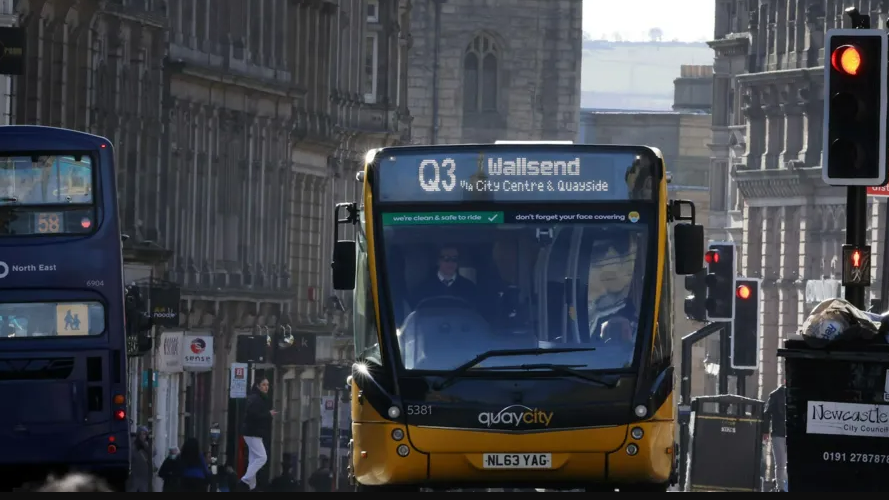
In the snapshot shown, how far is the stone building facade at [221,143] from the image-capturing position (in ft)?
173

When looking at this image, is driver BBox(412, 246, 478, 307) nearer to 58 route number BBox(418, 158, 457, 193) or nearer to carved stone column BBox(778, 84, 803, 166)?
58 route number BBox(418, 158, 457, 193)

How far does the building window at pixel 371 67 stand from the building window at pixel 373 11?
0.45 metres

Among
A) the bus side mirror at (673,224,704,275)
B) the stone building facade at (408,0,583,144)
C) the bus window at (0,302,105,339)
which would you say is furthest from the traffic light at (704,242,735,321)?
the stone building facade at (408,0,583,144)

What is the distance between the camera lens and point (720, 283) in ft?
139

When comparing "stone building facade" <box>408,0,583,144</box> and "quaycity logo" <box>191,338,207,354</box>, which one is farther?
"stone building facade" <box>408,0,583,144</box>

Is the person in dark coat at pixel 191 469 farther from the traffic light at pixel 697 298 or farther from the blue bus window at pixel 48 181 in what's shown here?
the blue bus window at pixel 48 181

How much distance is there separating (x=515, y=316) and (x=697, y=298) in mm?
17928

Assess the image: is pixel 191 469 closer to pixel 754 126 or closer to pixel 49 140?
pixel 49 140

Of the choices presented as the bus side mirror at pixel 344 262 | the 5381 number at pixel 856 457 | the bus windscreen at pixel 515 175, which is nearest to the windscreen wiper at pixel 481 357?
the bus side mirror at pixel 344 262

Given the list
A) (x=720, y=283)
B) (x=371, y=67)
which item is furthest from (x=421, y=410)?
(x=371, y=67)

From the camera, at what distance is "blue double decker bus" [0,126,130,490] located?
31.4 meters

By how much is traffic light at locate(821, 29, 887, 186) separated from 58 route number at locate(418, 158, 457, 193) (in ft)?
14.2

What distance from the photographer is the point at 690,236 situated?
81.0 feet

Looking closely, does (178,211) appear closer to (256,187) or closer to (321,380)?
(256,187)
